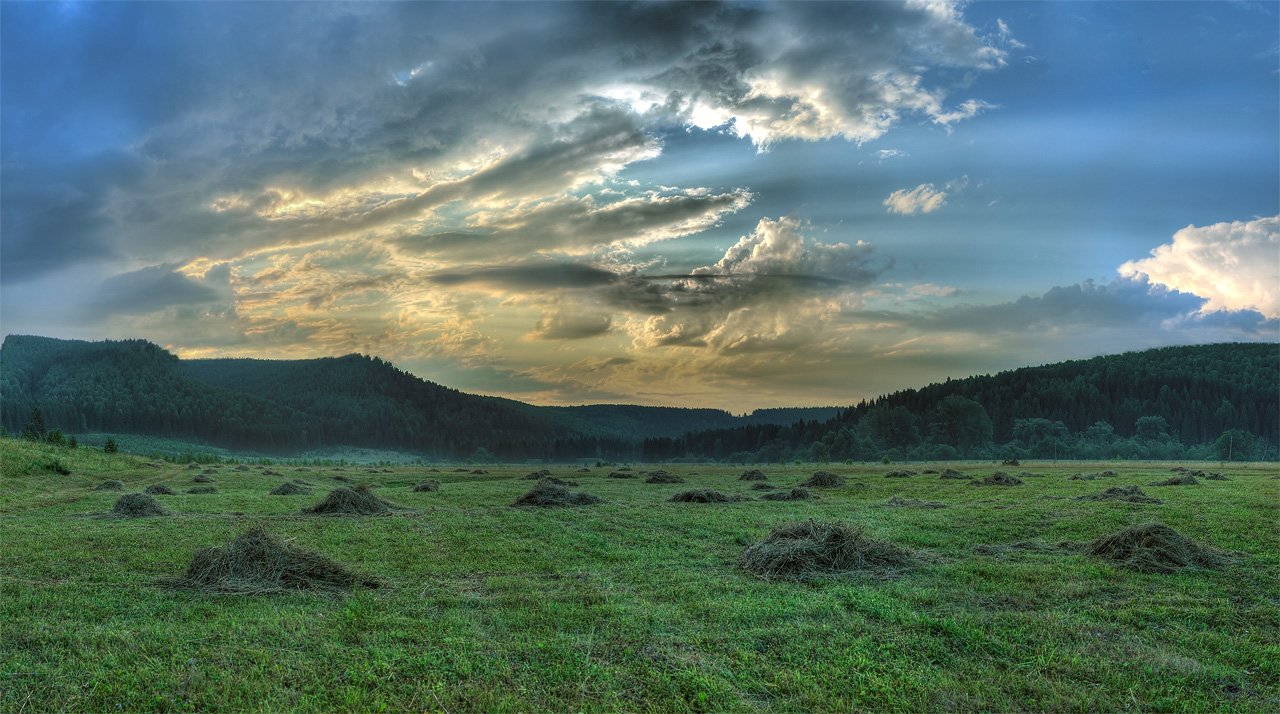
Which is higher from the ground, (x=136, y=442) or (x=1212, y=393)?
(x=1212, y=393)

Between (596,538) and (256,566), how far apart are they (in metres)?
9.10

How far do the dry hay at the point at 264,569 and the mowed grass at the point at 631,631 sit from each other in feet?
2.04

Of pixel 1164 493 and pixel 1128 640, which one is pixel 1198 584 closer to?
pixel 1128 640

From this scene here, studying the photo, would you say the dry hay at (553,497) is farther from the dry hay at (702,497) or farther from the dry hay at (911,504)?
the dry hay at (911,504)

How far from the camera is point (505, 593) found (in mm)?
12812

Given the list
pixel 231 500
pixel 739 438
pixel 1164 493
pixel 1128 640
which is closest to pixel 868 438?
pixel 739 438

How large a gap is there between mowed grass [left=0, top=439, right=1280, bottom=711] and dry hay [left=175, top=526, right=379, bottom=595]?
62 centimetres

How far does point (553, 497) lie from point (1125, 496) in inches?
981

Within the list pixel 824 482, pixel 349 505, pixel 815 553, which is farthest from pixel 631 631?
pixel 824 482

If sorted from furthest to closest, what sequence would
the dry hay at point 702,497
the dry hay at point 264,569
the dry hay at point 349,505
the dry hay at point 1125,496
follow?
the dry hay at point 702,497 → the dry hay at point 1125,496 → the dry hay at point 349,505 → the dry hay at point 264,569

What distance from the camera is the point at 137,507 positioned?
1009 inches

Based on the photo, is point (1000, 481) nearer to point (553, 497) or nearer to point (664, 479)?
point (664, 479)

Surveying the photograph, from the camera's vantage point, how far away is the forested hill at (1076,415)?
14288 cm

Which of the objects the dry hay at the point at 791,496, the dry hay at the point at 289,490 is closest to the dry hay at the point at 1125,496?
the dry hay at the point at 791,496
